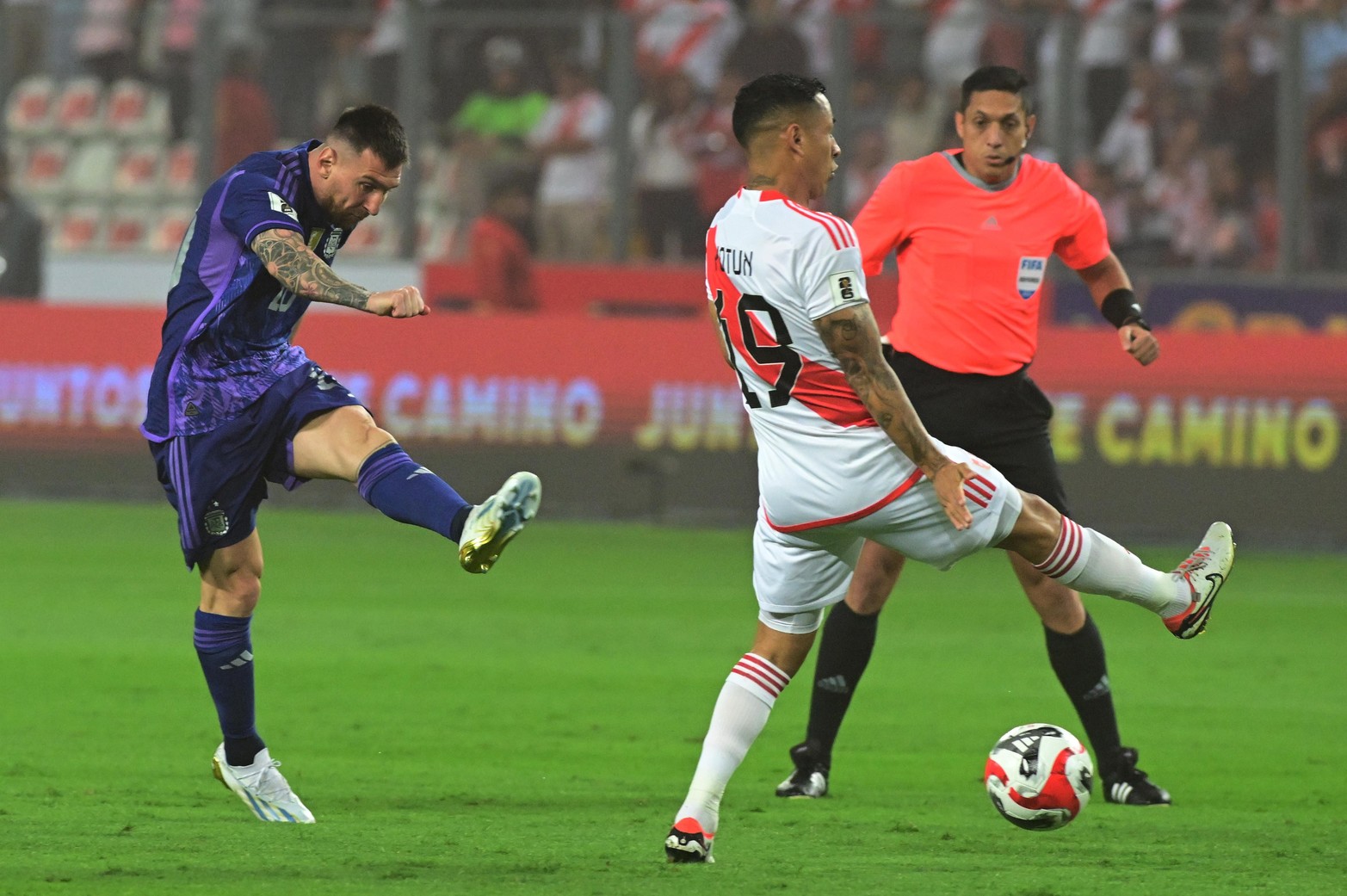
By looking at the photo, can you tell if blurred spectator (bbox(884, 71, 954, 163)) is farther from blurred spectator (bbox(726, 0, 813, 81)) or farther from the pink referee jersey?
the pink referee jersey

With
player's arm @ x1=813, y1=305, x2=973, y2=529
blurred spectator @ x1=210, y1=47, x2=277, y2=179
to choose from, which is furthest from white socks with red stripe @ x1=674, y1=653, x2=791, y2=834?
blurred spectator @ x1=210, y1=47, x2=277, y2=179

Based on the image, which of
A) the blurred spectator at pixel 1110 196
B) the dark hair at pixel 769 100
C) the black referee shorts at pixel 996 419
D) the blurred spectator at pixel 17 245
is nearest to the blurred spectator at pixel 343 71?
the blurred spectator at pixel 17 245

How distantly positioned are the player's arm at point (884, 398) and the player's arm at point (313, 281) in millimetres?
1013

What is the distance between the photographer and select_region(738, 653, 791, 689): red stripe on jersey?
5.41 metres

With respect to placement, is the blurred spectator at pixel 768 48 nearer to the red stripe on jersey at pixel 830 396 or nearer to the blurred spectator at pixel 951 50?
the blurred spectator at pixel 951 50

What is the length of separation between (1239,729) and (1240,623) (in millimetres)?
3078

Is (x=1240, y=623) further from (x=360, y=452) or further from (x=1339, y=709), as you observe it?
(x=360, y=452)

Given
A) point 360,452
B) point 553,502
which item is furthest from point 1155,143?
point 360,452

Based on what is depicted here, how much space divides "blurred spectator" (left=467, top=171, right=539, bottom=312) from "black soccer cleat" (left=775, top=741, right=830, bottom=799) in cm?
975

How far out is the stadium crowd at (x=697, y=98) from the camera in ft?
49.2

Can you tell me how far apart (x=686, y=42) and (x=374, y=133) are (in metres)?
10.2

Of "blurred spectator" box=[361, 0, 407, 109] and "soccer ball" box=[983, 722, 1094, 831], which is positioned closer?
"soccer ball" box=[983, 722, 1094, 831]

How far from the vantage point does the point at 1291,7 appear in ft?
55.8

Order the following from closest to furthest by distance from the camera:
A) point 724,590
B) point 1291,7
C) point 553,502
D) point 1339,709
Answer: point 1339,709, point 724,590, point 553,502, point 1291,7
